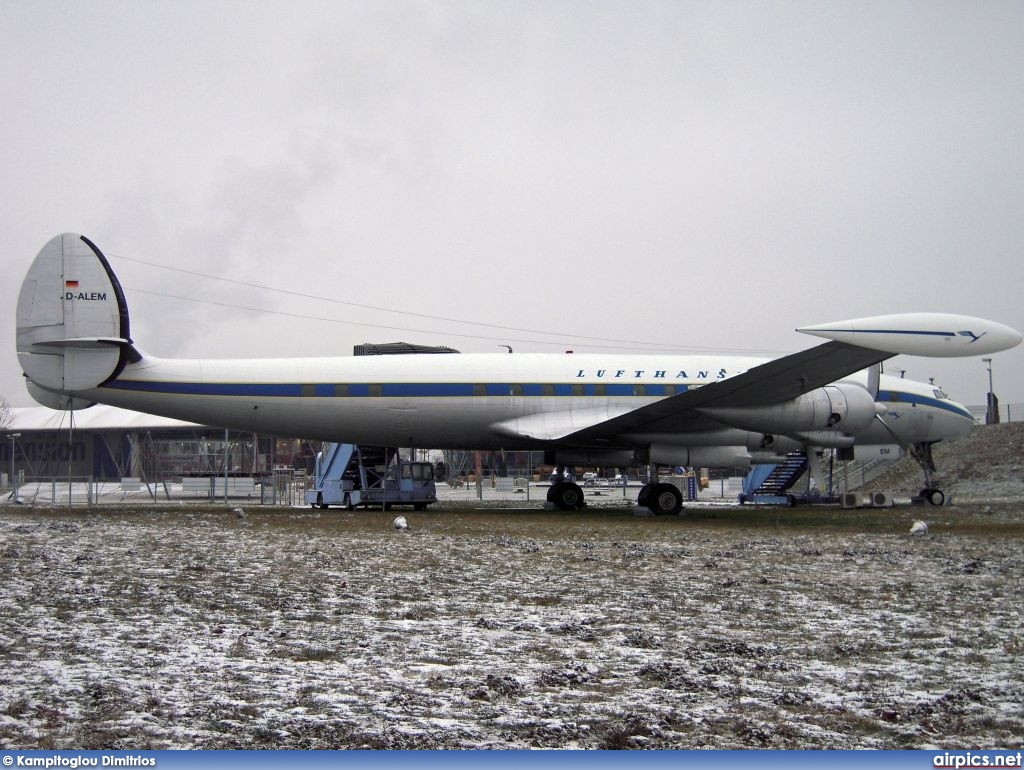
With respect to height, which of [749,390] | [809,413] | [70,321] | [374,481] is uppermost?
[70,321]

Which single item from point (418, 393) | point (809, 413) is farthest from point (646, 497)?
point (418, 393)

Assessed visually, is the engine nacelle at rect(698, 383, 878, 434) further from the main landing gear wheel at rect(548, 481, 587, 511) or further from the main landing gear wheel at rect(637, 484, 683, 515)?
the main landing gear wheel at rect(548, 481, 587, 511)

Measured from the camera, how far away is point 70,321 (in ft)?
58.9

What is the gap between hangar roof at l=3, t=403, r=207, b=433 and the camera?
60.5 metres

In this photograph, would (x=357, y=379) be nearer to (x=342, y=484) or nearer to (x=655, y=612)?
(x=342, y=484)

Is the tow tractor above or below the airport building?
below

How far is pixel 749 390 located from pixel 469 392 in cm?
634

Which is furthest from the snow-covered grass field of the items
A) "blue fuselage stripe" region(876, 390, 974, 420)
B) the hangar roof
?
the hangar roof

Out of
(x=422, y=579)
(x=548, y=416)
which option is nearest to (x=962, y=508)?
(x=548, y=416)

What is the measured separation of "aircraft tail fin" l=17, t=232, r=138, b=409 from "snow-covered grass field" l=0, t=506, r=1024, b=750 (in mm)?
7346

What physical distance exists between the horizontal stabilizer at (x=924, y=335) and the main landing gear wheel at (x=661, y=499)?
6.08 meters

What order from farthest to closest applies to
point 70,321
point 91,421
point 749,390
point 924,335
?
point 91,421 < point 70,321 < point 749,390 < point 924,335

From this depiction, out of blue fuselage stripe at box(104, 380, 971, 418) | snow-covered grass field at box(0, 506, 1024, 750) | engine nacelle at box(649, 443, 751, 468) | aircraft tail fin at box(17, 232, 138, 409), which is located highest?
aircraft tail fin at box(17, 232, 138, 409)

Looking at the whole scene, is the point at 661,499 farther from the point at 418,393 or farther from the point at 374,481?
the point at 374,481
